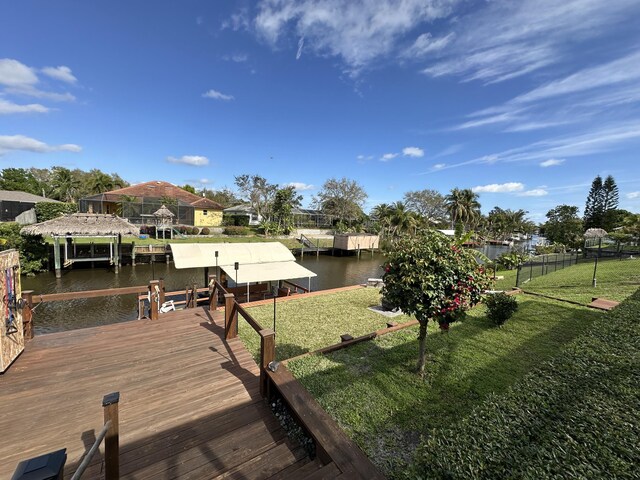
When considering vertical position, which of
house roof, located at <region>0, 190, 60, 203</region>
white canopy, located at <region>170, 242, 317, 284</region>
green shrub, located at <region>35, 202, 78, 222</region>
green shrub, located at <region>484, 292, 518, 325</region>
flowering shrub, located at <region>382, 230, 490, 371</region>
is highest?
house roof, located at <region>0, 190, 60, 203</region>

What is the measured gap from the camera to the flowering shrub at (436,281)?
4.31 m

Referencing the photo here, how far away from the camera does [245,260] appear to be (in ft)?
36.8

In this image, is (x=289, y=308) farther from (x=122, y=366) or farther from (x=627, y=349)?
(x=627, y=349)

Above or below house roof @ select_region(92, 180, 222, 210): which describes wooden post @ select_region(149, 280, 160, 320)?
below

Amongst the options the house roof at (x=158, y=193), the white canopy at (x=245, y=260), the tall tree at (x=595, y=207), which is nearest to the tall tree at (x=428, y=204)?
the tall tree at (x=595, y=207)

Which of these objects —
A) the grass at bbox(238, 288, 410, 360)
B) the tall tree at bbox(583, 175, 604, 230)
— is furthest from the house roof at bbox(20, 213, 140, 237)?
the tall tree at bbox(583, 175, 604, 230)

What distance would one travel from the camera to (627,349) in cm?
300

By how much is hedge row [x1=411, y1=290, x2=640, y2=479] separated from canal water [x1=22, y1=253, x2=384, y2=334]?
13.1 feet

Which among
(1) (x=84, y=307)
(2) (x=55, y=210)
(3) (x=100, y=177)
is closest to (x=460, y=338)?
(1) (x=84, y=307)

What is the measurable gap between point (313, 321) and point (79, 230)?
16370mm

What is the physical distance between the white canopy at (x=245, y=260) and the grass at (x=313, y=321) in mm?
1066

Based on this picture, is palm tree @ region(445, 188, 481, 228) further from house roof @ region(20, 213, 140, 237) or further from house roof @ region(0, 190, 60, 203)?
house roof @ region(0, 190, 60, 203)

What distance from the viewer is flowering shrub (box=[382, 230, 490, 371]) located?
4.31m

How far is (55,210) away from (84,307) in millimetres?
21831
